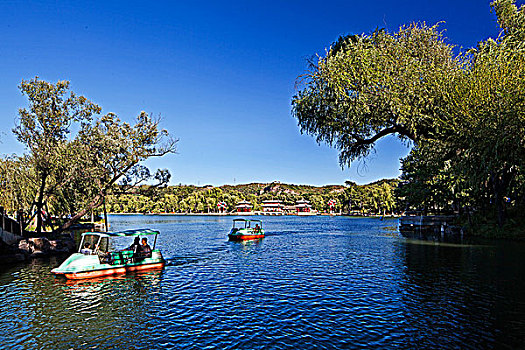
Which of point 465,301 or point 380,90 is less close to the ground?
point 380,90

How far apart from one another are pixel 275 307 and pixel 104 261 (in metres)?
14.9

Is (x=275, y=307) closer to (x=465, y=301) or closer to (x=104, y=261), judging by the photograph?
(x=465, y=301)

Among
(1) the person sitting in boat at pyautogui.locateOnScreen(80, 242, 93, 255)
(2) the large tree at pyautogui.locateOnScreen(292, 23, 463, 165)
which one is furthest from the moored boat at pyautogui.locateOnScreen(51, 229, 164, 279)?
(2) the large tree at pyautogui.locateOnScreen(292, 23, 463, 165)

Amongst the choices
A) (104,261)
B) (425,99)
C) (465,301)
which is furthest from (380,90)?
(104,261)

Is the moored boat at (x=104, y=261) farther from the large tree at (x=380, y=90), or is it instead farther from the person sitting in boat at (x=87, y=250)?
the large tree at (x=380, y=90)

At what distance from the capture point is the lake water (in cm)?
1316

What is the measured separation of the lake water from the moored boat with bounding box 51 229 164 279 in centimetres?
95

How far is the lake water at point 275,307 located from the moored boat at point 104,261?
95 centimetres

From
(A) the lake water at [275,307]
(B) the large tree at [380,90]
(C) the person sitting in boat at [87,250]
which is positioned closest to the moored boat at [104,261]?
(C) the person sitting in boat at [87,250]

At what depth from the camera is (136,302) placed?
18641 mm

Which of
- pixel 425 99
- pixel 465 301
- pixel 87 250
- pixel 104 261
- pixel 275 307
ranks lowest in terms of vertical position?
pixel 275 307

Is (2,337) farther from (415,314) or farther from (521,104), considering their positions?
(521,104)

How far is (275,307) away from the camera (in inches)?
683

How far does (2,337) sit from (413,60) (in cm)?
2619
